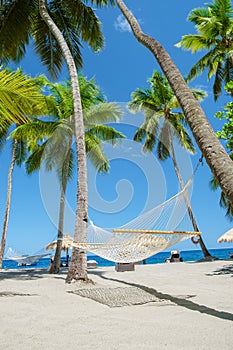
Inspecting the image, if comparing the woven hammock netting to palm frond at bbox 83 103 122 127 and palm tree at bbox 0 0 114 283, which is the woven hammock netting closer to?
palm tree at bbox 0 0 114 283

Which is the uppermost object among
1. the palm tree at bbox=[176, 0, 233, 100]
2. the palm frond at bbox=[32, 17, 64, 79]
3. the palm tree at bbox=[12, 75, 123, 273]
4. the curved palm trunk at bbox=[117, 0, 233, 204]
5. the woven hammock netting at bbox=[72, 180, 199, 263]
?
the palm tree at bbox=[176, 0, 233, 100]

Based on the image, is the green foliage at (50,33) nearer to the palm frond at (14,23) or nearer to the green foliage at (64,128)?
the palm frond at (14,23)

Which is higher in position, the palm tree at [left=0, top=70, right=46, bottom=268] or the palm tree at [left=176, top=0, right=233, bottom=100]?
the palm tree at [left=176, top=0, right=233, bottom=100]

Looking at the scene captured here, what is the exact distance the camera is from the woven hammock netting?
346 cm

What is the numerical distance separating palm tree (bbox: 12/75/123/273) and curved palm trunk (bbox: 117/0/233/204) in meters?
4.55

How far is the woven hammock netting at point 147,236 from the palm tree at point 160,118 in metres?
7.50

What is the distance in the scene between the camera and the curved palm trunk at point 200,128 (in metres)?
2.20

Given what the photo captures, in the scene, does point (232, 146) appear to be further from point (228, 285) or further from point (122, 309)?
point (122, 309)

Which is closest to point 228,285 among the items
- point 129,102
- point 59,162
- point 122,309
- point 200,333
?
point 122,309

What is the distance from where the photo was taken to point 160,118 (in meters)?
11.9

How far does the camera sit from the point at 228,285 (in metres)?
4.54

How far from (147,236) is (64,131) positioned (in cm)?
469

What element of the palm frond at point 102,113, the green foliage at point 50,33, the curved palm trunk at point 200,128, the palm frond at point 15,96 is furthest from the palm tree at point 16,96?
the palm frond at point 102,113

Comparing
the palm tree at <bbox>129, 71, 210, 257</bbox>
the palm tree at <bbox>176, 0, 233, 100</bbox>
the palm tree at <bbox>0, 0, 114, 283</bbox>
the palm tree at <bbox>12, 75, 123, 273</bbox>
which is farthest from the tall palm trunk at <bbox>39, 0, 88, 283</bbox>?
the palm tree at <bbox>129, 71, 210, 257</bbox>
